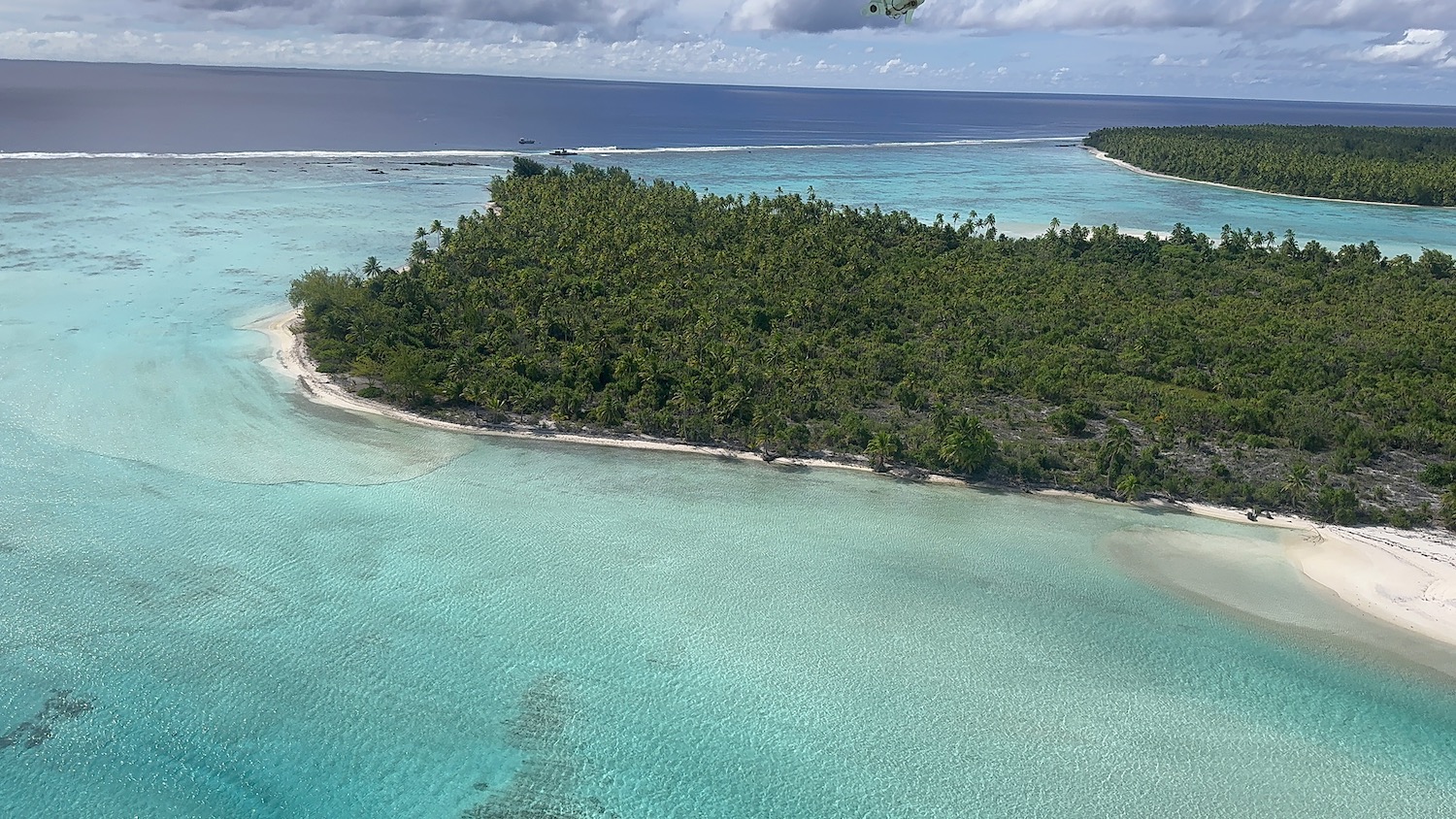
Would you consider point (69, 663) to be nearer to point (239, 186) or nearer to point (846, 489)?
point (846, 489)

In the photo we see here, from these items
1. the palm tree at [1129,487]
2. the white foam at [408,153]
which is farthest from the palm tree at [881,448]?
the white foam at [408,153]

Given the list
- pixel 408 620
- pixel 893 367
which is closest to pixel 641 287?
pixel 893 367

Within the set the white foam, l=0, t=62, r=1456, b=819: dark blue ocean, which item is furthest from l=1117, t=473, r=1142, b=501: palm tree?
the white foam

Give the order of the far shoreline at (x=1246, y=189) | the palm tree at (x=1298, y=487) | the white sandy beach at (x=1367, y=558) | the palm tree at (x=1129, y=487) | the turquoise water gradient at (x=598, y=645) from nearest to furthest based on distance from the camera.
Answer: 1. the turquoise water gradient at (x=598, y=645)
2. the white sandy beach at (x=1367, y=558)
3. the palm tree at (x=1298, y=487)
4. the palm tree at (x=1129, y=487)
5. the far shoreline at (x=1246, y=189)

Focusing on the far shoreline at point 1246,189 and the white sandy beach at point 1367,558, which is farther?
the far shoreline at point 1246,189

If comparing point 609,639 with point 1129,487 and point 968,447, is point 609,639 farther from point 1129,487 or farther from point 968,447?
point 1129,487

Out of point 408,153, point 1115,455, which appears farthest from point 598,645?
point 408,153

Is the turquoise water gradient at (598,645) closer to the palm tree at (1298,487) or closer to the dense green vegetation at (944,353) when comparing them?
the palm tree at (1298,487)

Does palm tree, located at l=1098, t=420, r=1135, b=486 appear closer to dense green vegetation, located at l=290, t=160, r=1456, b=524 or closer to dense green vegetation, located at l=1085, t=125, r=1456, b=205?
dense green vegetation, located at l=290, t=160, r=1456, b=524
